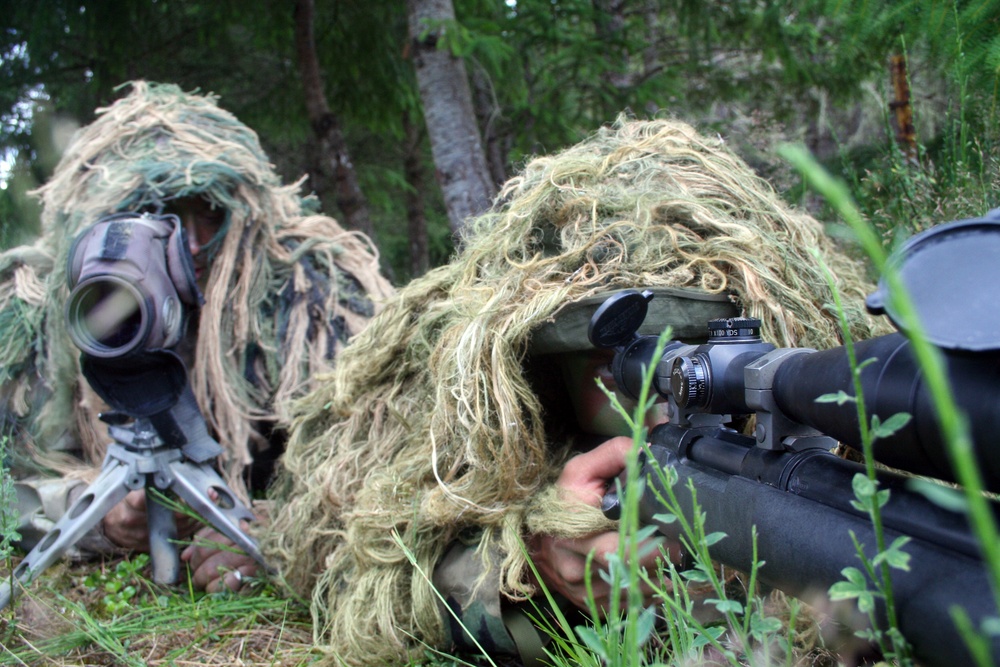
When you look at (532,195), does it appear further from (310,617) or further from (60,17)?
(60,17)

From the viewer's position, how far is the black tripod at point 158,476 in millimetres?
1896

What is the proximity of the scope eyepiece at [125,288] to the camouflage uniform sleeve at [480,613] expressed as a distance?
0.91 metres

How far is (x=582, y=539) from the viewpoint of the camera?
4.29ft

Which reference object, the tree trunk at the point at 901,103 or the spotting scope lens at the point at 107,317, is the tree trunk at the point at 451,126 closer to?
the tree trunk at the point at 901,103

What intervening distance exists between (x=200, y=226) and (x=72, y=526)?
986 mm

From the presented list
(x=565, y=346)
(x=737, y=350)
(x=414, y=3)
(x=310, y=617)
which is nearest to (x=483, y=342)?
(x=565, y=346)

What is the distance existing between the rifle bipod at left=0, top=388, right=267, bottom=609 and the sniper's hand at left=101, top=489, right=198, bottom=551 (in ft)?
0.25

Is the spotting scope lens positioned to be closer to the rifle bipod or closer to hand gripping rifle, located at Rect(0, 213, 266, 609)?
hand gripping rifle, located at Rect(0, 213, 266, 609)

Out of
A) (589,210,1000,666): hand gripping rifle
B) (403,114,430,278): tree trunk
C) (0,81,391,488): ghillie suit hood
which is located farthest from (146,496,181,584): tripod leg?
(403,114,430,278): tree trunk

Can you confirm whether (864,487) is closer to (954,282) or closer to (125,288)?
(954,282)

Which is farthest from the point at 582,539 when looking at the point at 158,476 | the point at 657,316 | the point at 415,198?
the point at 415,198

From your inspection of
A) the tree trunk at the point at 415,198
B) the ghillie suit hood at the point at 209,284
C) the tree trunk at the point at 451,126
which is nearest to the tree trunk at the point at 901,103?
the tree trunk at the point at 451,126

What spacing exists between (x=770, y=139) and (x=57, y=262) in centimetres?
525

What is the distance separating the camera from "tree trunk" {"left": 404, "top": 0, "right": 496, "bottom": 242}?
3391 millimetres
